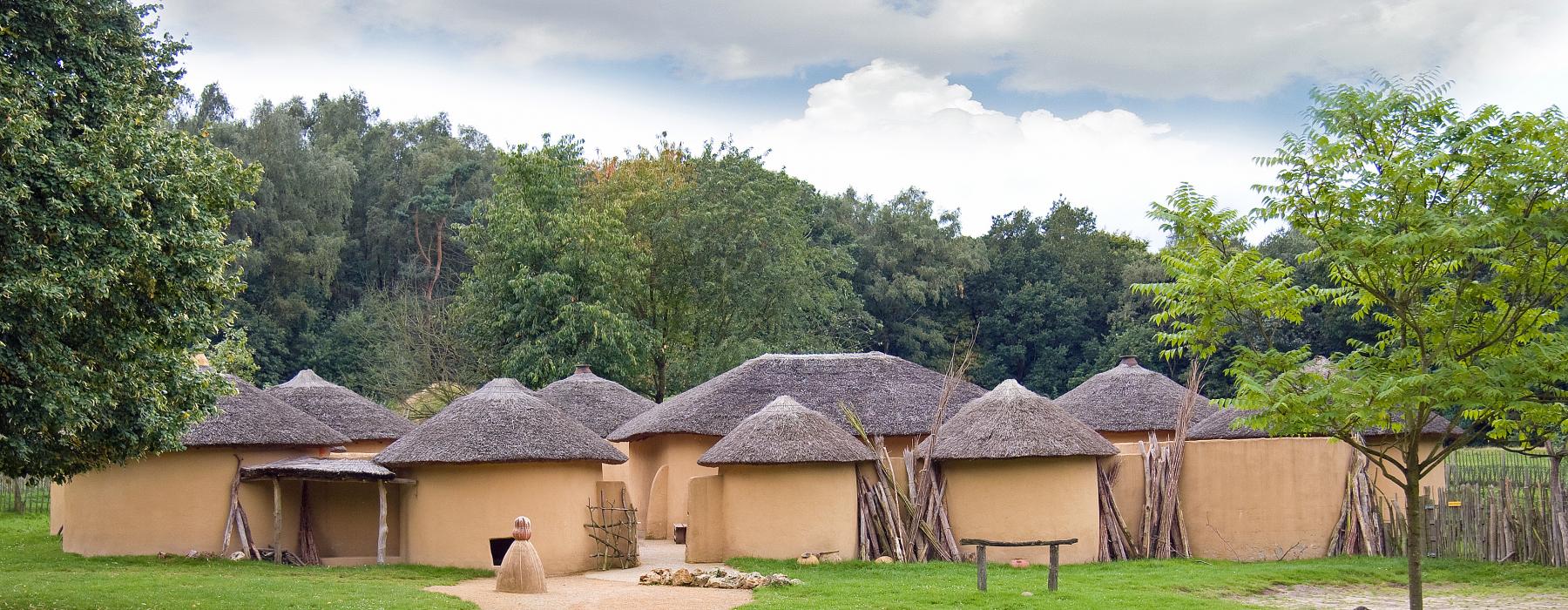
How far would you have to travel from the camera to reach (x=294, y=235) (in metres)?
55.2

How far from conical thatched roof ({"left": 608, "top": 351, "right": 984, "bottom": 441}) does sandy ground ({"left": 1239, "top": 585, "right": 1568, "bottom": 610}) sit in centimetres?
974

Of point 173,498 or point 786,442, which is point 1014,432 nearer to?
point 786,442

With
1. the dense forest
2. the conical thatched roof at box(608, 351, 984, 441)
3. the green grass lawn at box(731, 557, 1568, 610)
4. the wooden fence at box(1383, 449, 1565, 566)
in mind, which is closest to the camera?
the green grass lawn at box(731, 557, 1568, 610)

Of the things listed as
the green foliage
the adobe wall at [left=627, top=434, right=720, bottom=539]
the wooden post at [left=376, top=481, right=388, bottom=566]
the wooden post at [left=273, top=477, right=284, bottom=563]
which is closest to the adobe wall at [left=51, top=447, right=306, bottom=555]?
the wooden post at [left=273, top=477, right=284, bottom=563]

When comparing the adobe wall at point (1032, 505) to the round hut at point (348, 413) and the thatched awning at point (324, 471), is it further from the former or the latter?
the round hut at point (348, 413)

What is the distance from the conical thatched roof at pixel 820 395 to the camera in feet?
93.6

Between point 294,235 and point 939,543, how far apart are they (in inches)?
1568

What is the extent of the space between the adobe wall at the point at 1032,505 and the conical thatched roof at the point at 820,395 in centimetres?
454

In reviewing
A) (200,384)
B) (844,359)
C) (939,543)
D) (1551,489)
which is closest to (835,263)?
(844,359)

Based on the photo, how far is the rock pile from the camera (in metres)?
19.1

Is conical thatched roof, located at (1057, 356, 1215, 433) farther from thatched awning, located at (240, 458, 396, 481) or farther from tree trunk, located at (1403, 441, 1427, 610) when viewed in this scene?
tree trunk, located at (1403, 441, 1427, 610)

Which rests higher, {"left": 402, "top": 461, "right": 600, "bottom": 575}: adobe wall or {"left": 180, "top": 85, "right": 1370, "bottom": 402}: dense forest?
{"left": 180, "top": 85, "right": 1370, "bottom": 402}: dense forest

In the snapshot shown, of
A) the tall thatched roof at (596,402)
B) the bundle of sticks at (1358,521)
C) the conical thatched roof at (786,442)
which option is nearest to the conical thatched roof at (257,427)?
the conical thatched roof at (786,442)

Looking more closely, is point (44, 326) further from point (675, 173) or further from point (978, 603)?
point (675, 173)
